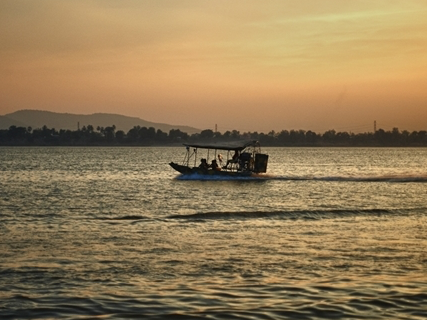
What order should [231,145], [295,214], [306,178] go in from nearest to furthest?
[295,214], [306,178], [231,145]

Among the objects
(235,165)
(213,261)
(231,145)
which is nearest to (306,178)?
(235,165)

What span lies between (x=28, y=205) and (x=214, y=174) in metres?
29.7

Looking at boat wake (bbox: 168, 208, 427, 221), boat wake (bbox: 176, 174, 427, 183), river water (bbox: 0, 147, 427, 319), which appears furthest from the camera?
boat wake (bbox: 176, 174, 427, 183)

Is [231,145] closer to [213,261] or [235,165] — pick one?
[235,165]

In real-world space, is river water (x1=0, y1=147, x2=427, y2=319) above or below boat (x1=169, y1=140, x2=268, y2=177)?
below

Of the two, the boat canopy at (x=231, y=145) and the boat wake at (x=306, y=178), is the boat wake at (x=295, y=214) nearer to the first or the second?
the boat wake at (x=306, y=178)

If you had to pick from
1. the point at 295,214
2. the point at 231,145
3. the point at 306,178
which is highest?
the point at 231,145

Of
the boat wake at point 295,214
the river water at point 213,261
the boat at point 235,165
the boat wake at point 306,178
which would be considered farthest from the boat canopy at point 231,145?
the boat wake at point 295,214

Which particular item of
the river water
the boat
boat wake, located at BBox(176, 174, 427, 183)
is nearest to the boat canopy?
the boat

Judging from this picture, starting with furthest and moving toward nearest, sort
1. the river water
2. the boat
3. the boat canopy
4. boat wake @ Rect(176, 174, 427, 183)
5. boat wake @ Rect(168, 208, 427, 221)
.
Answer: the boat canopy
the boat
boat wake @ Rect(176, 174, 427, 183)
boat wake @ Rect(168, 208, 427, 221)
the river water

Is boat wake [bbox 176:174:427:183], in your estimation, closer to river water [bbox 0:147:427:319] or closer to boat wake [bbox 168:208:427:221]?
river water [bbox 0:147:427:319]

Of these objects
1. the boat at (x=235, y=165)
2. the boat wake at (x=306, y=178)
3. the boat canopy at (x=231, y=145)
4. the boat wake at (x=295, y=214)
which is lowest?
the boat wake at (x=295, y=214)

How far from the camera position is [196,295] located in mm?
15344

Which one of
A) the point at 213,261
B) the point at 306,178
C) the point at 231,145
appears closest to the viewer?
the point at 213,261
